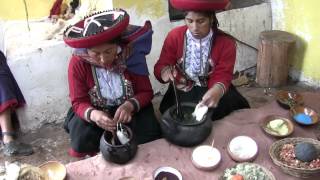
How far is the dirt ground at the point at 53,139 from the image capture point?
3160 mm

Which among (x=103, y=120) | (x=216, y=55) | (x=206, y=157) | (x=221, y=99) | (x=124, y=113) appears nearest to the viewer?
(x=206, y=157)

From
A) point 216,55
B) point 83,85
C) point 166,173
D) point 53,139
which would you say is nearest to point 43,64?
point 53,139

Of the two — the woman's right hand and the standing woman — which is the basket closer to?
the standing woman

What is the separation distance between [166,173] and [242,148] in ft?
1.54

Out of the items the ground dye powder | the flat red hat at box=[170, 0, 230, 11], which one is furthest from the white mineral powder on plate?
Result: the flat red hat at box=[170, 0, 230, 11]


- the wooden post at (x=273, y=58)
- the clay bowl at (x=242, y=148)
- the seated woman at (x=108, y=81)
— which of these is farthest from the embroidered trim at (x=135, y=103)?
the wooden post at (x=273, y=58)

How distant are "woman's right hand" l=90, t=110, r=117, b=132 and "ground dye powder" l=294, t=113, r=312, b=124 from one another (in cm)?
111

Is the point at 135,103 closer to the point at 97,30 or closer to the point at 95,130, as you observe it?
the point at 95,130

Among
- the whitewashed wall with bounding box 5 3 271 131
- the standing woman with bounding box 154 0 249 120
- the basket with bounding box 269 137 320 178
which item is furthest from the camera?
the whitewashed wall with bounding box 5 3 271 131

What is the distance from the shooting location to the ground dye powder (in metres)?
2.47

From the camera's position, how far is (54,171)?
6.82ft

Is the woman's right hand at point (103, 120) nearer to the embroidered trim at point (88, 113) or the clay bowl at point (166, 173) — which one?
the embroidered trim at point (88, 113)

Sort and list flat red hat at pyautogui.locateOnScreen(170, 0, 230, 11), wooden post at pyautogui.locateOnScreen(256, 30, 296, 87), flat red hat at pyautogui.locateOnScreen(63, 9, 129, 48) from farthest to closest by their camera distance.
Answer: wooden post at pyautogui.locateOnScreen(256, 30, 296, 87), flat red hat at pyautogui.locateOnScreen(170, 0, 230, 11), flat red hat at pyautogui.locateOnScreen(63, 9, 129, 48)

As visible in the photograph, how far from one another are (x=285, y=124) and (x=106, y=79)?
3.73 feet
